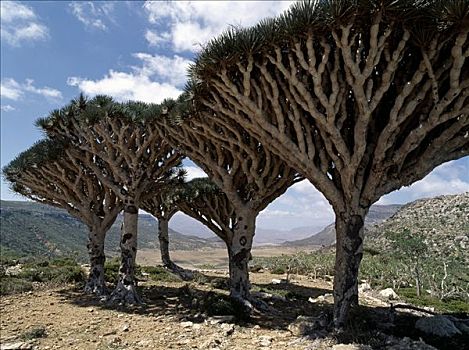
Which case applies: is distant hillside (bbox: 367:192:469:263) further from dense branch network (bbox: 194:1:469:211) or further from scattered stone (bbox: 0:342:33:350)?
scattered stone (bbox: 0:342:33:350)

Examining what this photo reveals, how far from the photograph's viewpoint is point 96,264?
492 inches

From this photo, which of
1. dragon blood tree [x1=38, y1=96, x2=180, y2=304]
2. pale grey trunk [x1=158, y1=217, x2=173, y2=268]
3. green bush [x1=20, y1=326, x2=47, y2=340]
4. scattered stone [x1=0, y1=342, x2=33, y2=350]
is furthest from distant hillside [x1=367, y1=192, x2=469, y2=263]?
scattered stone [x1=0, y1=342, x2=33, y2=350]

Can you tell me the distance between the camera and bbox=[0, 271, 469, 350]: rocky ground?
630 cm

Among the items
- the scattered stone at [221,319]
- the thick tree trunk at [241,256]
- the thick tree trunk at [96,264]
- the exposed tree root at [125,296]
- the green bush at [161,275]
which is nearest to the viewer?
the scattered stone at [221,319]

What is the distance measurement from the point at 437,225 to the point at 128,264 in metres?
39.3

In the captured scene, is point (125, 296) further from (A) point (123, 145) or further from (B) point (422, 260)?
(B) point (422, 260)

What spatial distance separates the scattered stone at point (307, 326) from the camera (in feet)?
22.9

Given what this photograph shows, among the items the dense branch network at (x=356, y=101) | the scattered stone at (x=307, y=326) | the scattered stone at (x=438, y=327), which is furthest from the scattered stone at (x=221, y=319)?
the scattered stone at (x=438, y=327)

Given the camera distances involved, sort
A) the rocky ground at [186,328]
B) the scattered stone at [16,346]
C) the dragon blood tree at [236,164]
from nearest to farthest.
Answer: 1. the scattered stone at [16,346]
2. the rocky ground at [186,328]
3. the dragon blood tree at [236,164]

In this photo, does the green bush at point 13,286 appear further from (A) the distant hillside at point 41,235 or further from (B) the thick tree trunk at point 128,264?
(A) the distant hillside at point 41,235

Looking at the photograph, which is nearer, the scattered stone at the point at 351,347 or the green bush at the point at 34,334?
the scattered stone at the point at 351,347

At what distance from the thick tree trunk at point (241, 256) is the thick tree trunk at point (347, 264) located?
327 cm

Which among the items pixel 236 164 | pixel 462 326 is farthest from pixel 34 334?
pixel 462 326

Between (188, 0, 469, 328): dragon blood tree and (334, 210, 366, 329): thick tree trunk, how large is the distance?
0.06 ft
